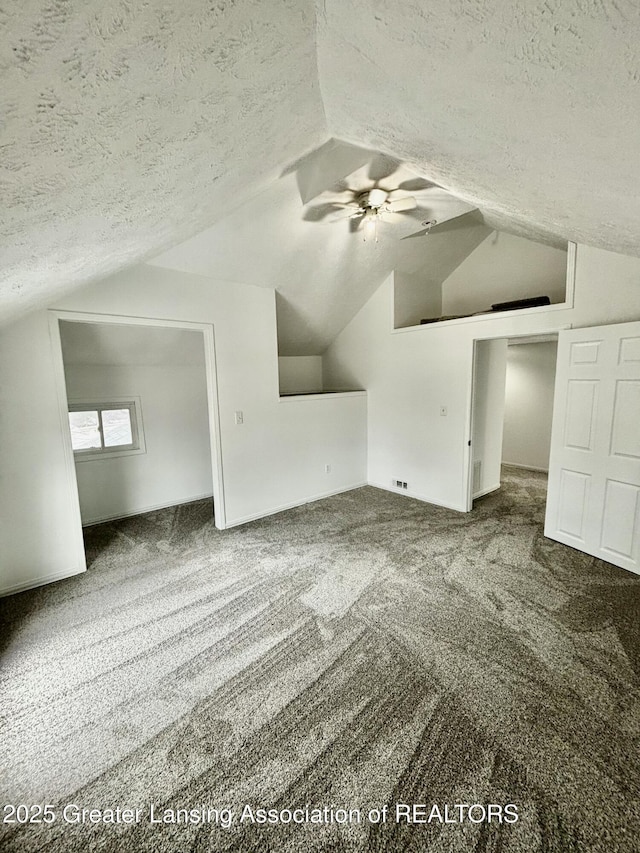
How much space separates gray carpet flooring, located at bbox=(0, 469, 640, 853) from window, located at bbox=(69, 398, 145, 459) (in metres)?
1.36

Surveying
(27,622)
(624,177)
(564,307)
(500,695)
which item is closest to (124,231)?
(624,177)

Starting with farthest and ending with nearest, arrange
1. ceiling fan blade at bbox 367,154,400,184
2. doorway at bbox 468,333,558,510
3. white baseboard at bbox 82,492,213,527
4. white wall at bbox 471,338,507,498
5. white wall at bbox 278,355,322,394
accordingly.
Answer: white wall at bbox 278,355,322,394 < doorway at bbox 468,333,558,510 < white wall at bbox 471,338,507,498 < white baseboard at bbox 82,492,213,527 < ceiling fan blade at bbox 367,154,400,184

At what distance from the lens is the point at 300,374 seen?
224 inches

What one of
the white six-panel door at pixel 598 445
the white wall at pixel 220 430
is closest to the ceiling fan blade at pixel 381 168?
the white wall at pixel 220 430

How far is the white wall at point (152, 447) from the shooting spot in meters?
4.08

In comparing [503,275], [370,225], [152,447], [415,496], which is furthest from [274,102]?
[415,496]

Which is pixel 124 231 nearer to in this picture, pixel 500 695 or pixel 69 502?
pixel 69 502

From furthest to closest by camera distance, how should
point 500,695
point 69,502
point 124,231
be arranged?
point 69,502, point 500,695, point 124,231

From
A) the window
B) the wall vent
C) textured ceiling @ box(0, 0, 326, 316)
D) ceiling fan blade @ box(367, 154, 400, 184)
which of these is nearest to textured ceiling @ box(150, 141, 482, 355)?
ceiling fan blade @ box(367, 154, 400, 184)

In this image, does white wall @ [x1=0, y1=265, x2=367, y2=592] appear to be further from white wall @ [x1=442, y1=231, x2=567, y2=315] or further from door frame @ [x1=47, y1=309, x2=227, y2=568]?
white wall @ [x1=442, y1=231, x2=567, y2=315]

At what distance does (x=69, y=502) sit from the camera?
9.93 ft

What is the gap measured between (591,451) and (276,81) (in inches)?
135

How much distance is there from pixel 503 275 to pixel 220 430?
398 cm

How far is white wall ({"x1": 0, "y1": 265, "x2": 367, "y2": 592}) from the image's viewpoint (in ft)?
9.12
